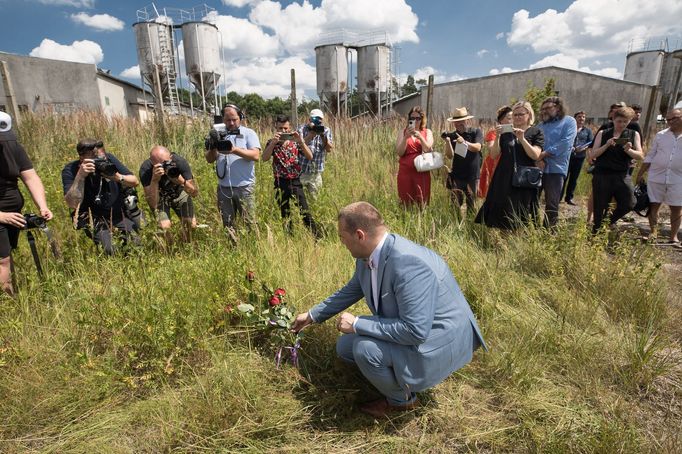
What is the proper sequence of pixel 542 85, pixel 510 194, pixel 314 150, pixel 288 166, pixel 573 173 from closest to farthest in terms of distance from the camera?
1. pixel 510 194
2. pixel 288 166
3. pixel 314 150
4. pixel 573 173
5. pixel 542 85

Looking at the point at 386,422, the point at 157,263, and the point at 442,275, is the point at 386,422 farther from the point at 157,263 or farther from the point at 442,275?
the point at 157,263

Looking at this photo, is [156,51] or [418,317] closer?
[418,317]

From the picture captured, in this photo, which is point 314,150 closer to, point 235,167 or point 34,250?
point 235,167

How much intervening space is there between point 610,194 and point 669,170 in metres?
0.65

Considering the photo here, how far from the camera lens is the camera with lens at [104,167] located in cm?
292

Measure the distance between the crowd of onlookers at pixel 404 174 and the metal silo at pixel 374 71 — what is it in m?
20.6

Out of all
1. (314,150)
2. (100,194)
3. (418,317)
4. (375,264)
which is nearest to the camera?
(418,317)

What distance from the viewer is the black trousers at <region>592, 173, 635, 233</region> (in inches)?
157

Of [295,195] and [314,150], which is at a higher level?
[314,150]

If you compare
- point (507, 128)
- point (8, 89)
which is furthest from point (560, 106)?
point (8, 89)

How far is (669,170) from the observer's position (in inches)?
157

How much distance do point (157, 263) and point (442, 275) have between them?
2.15m

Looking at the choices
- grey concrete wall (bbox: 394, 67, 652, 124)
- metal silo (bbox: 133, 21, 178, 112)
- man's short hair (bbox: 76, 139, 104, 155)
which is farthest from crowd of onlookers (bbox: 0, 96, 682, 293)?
metal silo (bbox: 133, 21, 178, 112)

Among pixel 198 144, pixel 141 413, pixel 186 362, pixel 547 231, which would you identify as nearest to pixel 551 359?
pixel 547 231
